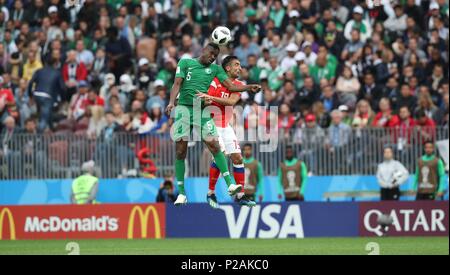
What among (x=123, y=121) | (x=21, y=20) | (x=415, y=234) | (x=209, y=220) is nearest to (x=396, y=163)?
(x=415, y=234)

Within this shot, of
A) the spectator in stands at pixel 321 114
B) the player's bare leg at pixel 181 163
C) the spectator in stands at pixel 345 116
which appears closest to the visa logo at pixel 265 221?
the spectator in stands at pixel 321 114

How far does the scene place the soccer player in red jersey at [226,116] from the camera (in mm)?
22766

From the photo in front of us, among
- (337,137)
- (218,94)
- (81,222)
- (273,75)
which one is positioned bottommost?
(81,222)

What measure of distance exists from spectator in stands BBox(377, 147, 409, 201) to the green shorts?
31.1 feet

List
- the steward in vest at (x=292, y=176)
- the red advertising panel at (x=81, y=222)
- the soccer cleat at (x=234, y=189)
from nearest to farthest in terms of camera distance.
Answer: the soccer cleat at (x=234, y=189)
the red advertising panel at (x=81, y=222)
the steward in vest at (x=292, y=176)

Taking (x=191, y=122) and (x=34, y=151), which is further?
(x=34, y=151)

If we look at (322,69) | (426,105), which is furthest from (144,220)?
(426,105)

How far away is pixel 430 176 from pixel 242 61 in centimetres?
701

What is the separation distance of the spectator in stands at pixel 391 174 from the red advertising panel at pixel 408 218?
71cm

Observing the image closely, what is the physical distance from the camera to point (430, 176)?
104ft

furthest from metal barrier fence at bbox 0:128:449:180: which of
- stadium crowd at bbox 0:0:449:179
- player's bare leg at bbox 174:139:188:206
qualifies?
player's bare leg at bbox 174:139:188:206

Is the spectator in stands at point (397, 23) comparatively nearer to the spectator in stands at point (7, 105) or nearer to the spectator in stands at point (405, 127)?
the spectator in stands at point (405, 127)

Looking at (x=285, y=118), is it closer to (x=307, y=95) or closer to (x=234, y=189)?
(x=307, y=95)

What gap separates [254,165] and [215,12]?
7386 mm
